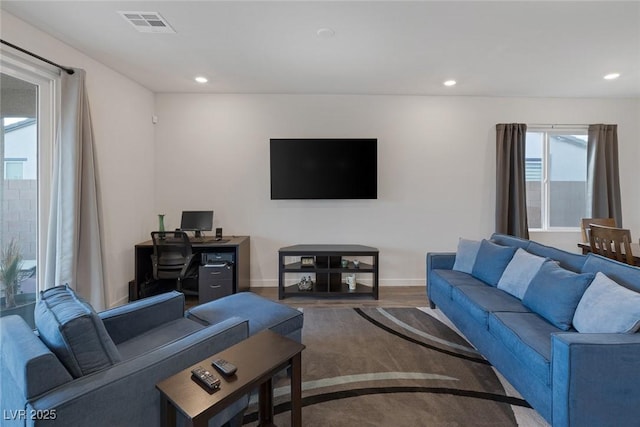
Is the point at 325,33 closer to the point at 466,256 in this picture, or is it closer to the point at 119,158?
the point at 466,256

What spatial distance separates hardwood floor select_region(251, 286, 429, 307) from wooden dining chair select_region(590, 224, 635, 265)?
1818 mm

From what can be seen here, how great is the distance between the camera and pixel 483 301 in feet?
7.37

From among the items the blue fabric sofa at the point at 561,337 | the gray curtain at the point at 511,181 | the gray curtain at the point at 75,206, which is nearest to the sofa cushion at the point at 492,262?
the blue fabric sofa at the point at 561,337

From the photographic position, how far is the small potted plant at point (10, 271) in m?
2.34

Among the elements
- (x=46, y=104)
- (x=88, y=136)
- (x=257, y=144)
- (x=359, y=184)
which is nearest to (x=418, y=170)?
(x=359, y=184)

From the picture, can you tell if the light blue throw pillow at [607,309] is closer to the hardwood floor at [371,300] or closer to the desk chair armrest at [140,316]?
the hardwood floor at [371,300]

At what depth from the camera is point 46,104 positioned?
2.61 metres

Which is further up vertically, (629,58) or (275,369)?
(629,58)

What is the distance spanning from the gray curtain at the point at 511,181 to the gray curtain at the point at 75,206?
491cm

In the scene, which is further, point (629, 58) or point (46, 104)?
point (629, 58)

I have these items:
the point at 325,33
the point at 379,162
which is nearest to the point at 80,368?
the point at 325,33

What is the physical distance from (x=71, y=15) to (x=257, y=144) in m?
2.20

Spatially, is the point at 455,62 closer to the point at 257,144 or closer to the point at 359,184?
the point at 359,184

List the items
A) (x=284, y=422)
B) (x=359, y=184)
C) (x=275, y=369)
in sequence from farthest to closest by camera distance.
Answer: (x=359, y=184)
(x=284, y=422)
(x=275, y=369)
